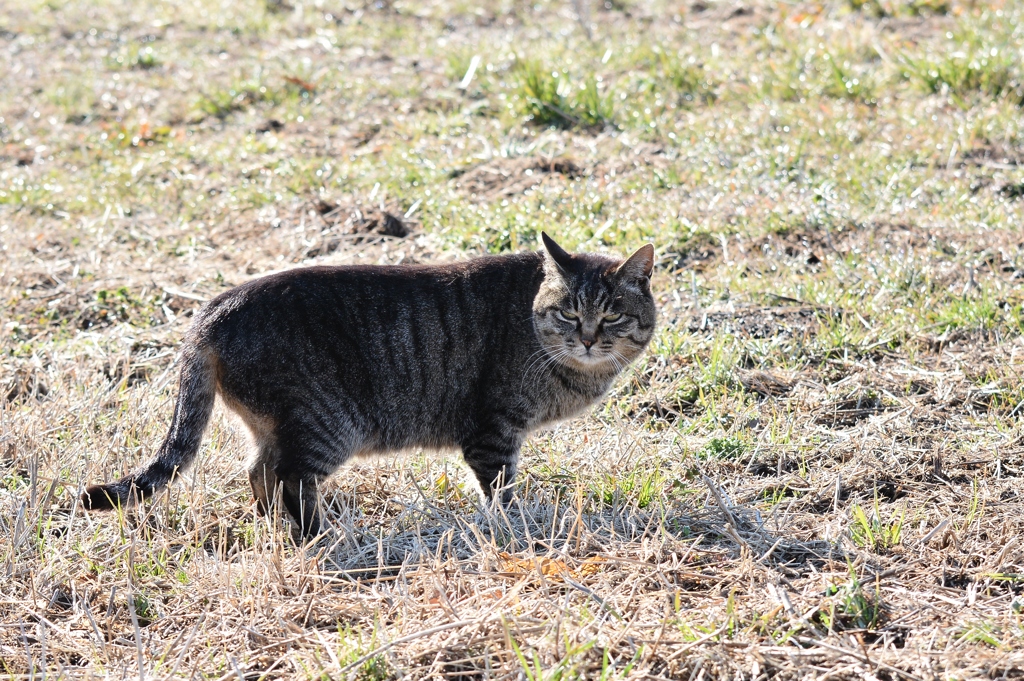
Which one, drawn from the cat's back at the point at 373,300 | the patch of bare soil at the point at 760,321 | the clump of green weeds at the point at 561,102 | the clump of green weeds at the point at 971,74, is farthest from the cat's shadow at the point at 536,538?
the clump of green weeds at the point at 971,74

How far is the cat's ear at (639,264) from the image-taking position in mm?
4168

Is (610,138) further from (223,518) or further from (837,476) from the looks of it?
(223,518)

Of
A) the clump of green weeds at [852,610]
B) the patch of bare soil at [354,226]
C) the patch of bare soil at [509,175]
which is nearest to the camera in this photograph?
the clump of green weeds at [852,610]

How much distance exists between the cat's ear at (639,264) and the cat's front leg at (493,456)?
789 mm

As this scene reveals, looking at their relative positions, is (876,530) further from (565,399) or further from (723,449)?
(565,399)

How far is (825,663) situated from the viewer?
2895mm

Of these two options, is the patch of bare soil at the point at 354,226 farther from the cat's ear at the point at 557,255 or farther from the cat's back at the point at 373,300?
the cat's ear at the point at 557,255

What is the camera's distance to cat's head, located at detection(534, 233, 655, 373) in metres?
4.13

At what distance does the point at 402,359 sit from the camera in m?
4.04

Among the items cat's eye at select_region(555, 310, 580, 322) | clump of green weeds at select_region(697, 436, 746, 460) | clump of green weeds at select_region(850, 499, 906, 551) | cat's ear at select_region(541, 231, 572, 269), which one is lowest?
clump of green weeds at select_region(697, 436, 746, 460)

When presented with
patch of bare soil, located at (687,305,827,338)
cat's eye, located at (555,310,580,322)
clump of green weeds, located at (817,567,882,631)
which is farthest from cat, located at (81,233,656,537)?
clump of green weeds, located at (817,567,882,631)

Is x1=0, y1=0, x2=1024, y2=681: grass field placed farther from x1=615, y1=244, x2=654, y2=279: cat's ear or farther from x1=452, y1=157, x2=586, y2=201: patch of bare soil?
x1=615, y1=244, x2=654, y2=279: cat's ear

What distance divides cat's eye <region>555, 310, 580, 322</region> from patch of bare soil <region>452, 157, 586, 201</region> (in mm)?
2609

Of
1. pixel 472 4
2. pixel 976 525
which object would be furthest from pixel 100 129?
pixel 976 525
